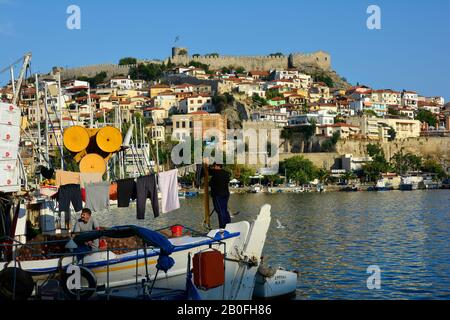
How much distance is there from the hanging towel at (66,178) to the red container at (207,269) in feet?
22.9

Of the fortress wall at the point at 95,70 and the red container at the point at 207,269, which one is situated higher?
the fortress wall at the point at 95,70

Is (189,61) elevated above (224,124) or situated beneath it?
elevated above

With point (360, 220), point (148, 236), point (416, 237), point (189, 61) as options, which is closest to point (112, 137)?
point (148, 236)

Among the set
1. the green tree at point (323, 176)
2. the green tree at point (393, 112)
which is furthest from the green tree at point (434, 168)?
the green tree at point (393, 112)

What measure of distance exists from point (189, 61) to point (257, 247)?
138 meters

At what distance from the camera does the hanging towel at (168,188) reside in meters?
19.0

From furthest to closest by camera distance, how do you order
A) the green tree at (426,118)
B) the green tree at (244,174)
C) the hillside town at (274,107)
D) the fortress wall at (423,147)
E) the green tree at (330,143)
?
the green tree at (426,118) < the fortress wall at (423,147) < the green tree at (330,143) < the hillside town at (274,107) < the green tree at (244,174)

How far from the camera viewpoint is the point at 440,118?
478 ft

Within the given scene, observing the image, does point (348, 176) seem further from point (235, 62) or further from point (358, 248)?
point (358, 248)

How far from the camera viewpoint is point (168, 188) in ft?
62.5

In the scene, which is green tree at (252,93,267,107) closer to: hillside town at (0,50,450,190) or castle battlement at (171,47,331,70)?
hillside town at (0,50,450,190)

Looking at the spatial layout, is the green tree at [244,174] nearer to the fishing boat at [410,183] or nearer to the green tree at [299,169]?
the green tree at [299,169]
